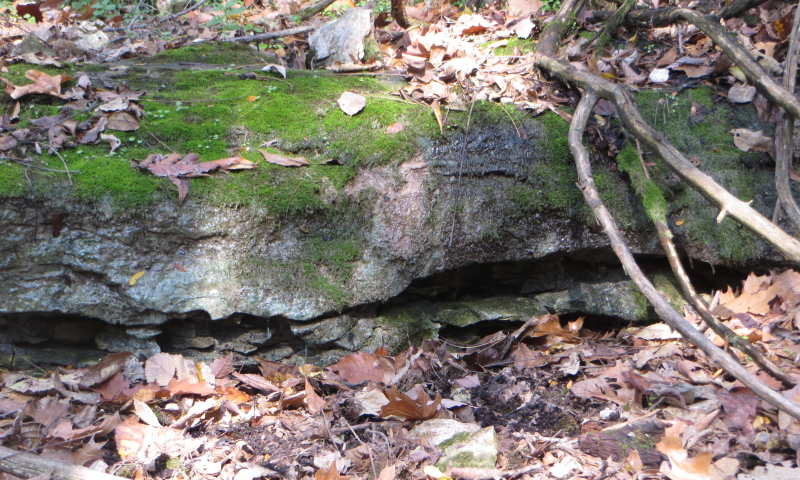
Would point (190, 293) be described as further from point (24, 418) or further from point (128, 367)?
point (24, 418)

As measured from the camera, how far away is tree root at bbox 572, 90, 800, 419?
2012 mm

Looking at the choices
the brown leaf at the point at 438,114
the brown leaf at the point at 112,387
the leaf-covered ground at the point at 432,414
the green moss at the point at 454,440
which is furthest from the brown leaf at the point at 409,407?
the brown leaf at the point at 438,114

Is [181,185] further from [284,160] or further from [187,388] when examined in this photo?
[187,388]

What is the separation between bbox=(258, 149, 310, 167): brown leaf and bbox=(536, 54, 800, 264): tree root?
188 cm

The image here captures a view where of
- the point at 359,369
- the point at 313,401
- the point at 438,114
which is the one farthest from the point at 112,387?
the point at 438,114

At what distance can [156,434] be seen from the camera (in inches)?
92.7

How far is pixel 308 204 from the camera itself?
3018 millimetres

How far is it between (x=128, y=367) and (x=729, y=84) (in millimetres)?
4299

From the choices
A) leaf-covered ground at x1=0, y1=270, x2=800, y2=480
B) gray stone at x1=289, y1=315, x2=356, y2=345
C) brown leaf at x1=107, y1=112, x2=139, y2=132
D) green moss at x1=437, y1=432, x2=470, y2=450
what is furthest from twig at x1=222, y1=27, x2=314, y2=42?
green moss at x1=437, y1=432, x2=470, y2=450

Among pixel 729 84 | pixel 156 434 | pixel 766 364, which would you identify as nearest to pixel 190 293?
pixel 156 434

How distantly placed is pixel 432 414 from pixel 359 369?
1.85 feet

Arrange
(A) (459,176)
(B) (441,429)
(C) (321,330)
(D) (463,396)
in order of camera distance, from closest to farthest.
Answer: (B) (441,429) < (D) (463,396) < (C) (321,330) < (A) (459,176)

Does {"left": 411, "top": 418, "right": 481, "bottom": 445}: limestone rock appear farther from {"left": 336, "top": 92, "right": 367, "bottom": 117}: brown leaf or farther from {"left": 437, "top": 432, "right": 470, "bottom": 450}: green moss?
{"left": 336, "top": 92, "right": 367, "bottom": 117}: brown leaf

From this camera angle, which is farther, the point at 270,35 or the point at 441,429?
the point at 270,35
